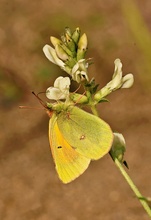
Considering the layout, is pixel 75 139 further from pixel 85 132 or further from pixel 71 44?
pixel 71 44

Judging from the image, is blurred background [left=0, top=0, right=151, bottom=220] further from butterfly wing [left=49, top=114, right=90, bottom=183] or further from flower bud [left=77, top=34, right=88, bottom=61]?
flower bud [left=77, top=34, right=88, bottom=61]

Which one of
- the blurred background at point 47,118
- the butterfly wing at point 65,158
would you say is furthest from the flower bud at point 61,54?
the blurred background at point 47,118

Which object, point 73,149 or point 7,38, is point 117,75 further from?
point 7,38

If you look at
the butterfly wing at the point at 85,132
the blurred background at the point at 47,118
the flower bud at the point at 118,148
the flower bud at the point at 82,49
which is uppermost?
the flower bud at the point at 82,49

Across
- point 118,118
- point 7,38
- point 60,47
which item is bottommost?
point 118,118

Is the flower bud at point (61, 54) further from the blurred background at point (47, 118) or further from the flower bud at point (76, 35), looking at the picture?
the blurred background at point (47, 118)

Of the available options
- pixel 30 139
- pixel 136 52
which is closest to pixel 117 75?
pixel 30 139

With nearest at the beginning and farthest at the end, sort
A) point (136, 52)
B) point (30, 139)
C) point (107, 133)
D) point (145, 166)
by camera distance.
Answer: point (107, 133), point (145, 166), point (30, 139), point (136, 52)
